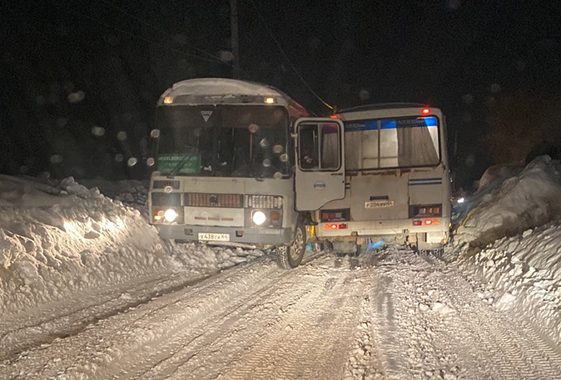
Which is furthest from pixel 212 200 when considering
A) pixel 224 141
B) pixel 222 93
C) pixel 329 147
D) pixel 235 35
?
pixel 235 35

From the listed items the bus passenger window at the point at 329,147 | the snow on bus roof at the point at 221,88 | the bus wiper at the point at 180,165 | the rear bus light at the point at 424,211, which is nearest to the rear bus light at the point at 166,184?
the bus wiper at the point at 180,165

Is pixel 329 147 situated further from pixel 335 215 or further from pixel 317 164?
pixel 335 215

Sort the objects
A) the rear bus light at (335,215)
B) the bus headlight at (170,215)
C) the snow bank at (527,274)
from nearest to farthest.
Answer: the snow bank at (527,274) < the bus headlight at (170,215) < the rear bus light at (335,215)

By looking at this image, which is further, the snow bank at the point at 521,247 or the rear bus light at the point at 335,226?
the rear bus light at the point at 335,226

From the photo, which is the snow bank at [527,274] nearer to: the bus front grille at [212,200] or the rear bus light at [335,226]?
the rear bus light at [335,226]

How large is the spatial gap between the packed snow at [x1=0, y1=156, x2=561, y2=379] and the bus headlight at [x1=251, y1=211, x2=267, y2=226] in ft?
3.51

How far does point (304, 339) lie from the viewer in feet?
19.6

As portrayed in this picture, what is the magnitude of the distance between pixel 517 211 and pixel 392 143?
13.6ft

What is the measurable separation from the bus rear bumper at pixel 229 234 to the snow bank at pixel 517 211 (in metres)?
5.20

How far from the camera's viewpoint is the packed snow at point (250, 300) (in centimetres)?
525

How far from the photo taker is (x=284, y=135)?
934 cm

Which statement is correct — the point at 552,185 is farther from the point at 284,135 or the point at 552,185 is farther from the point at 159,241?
the point at 159,241

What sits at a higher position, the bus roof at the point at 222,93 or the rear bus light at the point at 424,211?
Result: the bus roof at the point at 222,93

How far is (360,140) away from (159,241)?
4905 mm
